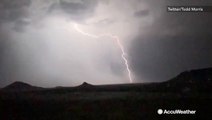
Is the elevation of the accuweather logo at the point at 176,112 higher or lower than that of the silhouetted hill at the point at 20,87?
lower

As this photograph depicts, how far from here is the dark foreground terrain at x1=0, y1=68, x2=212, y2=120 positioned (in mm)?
3375

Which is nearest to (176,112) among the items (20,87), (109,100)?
(109,100)

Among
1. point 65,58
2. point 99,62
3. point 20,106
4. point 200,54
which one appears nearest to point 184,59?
point 200,54

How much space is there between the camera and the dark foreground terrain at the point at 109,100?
338 centimetres

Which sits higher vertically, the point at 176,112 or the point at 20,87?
the point at 20,87

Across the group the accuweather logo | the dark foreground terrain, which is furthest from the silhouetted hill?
the accuweather logo

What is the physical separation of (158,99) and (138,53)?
344 millimetres

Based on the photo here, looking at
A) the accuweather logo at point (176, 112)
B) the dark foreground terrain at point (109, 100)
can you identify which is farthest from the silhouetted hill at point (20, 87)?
the accuweather logo at point (176, 112)

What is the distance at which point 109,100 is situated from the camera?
3.39m

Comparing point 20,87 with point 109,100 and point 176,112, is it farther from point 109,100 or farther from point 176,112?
point 176,112

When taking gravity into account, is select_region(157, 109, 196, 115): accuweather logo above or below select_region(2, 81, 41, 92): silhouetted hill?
below

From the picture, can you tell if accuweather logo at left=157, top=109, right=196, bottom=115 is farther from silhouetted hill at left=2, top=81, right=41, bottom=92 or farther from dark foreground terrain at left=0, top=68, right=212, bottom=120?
silhouetted hill at left=2, top=81, right=41, bottom=92

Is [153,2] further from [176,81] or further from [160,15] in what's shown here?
[176,81]

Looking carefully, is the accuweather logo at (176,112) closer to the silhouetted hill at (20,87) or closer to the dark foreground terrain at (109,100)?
the dark foreground terrain at (109,100)
